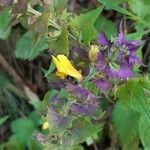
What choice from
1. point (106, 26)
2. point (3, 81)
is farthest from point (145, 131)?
point (3, 81)

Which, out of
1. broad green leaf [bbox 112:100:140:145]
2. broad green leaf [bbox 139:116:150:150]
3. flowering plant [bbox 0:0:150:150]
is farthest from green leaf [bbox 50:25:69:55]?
broad green leaf [bbox 112:100:140:145]

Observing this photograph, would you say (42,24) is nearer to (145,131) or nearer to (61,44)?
(61,44)

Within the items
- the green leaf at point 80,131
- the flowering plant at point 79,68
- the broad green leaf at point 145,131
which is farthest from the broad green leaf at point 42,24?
the broad green leaf at point 145,131

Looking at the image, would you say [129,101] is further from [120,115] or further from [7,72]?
[7,72]

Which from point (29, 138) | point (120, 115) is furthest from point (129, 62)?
point (29, 138)

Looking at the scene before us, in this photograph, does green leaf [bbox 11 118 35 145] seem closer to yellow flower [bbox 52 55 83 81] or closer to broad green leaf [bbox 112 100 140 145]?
broad green leaf [bbox 112 100 140 145]
